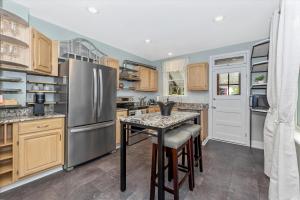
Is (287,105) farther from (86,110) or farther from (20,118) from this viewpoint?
(20,118)

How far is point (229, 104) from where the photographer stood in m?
3.85

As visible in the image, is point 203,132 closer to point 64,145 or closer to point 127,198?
point 127,198

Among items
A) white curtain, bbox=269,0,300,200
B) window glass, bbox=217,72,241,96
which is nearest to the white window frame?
window glass, bbox=217,72,241,96

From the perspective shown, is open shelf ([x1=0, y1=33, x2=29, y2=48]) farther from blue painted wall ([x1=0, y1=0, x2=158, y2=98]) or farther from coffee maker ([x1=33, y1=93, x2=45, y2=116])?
coffee maker ([x1=33, y1=93, x2=45, y2=116])

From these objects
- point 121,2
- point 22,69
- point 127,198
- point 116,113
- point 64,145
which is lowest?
point 127,198

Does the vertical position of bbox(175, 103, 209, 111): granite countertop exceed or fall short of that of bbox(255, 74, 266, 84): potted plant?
it falls short

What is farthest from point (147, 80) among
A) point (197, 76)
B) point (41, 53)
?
point (41, 53)

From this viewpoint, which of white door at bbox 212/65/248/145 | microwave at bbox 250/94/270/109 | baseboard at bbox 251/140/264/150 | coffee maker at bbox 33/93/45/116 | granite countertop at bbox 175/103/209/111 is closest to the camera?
coffee maker at bbox 33/93/45/116

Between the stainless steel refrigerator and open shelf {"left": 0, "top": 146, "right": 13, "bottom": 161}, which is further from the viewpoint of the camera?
the stainless steel refrigerator

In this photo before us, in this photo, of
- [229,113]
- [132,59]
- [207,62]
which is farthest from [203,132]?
[132,59]

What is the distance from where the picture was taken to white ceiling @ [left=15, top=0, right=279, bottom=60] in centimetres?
215

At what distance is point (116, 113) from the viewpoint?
3217 mm

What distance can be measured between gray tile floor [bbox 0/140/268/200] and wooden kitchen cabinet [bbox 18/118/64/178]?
23 cm

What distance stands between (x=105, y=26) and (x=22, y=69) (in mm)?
1614
